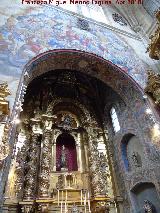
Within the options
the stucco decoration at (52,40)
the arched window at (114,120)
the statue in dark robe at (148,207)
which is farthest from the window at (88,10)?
the statue in dark robe at (148,207)

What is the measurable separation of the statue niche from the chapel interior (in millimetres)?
56

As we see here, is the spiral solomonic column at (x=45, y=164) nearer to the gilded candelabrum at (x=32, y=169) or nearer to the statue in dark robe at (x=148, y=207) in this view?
the gilded candelabrum at (x=32, y=169)

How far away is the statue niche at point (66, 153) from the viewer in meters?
11.0

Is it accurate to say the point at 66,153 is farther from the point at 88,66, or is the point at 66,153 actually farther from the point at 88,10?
the point at 88,10

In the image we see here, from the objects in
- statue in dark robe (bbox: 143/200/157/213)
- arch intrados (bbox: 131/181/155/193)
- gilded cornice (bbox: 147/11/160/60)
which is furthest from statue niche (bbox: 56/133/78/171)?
gilded cornice (bbox: 147/11/160/60)

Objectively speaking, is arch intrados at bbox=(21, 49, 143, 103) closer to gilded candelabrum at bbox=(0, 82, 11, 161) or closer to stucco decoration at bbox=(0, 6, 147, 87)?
stucco decoration at bbox=(0, 6, 147, 87)

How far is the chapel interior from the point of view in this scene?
9.08 meters

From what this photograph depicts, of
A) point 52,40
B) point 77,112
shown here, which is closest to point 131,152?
point 77,112

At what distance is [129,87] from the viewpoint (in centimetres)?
1111

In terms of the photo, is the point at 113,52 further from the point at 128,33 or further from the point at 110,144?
the point at 110,144

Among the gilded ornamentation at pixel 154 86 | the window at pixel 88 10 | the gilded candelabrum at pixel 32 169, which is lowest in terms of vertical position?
the gilded candelabrum at pixel 32 169

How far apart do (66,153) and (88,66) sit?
4.83 meters

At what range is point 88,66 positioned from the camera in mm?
11555

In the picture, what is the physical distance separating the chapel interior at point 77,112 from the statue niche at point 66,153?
0.18ft
